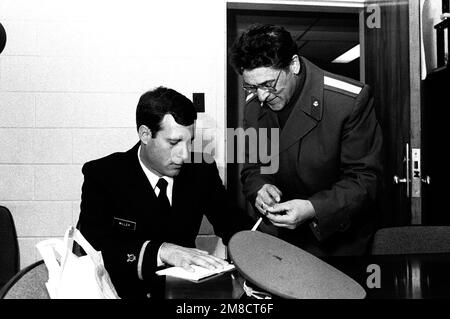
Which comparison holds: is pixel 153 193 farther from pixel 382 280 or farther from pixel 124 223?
pixel 382 280

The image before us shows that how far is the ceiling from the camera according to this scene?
3.76 meters

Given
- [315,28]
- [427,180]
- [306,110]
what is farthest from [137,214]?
[315,28]

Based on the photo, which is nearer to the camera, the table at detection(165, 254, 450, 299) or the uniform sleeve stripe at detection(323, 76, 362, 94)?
the table at detection(165, 254, 450, 299)

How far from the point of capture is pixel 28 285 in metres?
0.80

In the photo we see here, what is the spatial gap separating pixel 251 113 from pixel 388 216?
124cm

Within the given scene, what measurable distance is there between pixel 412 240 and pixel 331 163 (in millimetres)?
353

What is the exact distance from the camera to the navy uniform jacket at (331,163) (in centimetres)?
141

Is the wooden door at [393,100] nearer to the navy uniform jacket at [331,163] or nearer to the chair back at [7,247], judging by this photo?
the navy uniform jacket at [331,163]

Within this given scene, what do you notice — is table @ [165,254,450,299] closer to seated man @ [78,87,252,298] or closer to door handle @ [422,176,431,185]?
seated man @ [78,87,252,298]

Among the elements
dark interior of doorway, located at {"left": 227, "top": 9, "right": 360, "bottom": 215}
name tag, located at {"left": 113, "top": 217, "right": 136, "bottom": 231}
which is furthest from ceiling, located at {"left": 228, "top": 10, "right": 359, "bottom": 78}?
name tag, located at {"left": 113, "top": 217, "right": 136, "bottom": 231}

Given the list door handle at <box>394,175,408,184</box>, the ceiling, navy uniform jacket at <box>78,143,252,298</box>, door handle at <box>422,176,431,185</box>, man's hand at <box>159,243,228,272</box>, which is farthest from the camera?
the ceiling

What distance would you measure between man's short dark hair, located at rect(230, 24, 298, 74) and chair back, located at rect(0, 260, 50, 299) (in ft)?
2.77

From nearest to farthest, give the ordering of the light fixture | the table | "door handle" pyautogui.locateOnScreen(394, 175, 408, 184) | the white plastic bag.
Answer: the white plastic bag < the table < "door handle" pyautogui.locateOnScreen(394, 175, 408, 184) < the light fixture

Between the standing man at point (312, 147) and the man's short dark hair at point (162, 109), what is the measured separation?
0.24 meters
